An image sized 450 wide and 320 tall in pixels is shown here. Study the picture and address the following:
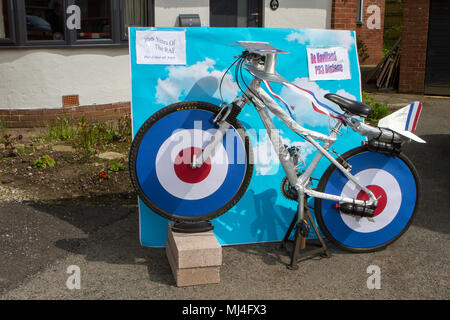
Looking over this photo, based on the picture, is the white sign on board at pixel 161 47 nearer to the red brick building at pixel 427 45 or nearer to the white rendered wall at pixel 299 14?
the white rendered wall at pixel 299 14

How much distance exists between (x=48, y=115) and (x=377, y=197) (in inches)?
228

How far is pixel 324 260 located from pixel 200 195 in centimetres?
109

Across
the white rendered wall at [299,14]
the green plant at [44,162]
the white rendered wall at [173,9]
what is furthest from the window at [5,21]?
the white rendered wall at [299,14]

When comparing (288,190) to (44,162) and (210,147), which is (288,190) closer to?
(210,147)

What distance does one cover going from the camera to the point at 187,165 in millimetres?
3916

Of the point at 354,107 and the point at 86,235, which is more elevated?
the point at 354,107

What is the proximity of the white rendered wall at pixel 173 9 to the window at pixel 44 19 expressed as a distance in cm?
166

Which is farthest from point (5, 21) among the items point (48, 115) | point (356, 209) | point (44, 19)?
point (356, 209)

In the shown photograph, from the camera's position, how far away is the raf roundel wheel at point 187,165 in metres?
3.85

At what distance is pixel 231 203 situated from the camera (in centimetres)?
399

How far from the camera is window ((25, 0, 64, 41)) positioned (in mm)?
8250

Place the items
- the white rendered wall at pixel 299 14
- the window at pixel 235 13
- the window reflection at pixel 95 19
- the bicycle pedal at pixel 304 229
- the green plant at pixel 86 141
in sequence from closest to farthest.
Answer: the bicycle pedal at pixel 304 229 → the green plant at pixel 86 141 → the window reflection at pixel 95 19 → the window at pixel 235 13 → the white rendered wall at pixel 299 14

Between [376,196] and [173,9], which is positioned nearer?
[376,196]

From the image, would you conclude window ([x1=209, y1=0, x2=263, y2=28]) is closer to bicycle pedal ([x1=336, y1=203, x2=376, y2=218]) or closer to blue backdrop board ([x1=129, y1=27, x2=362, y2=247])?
blue backdrop board ([x1=129, y1=27, x2=362, y2=247])
